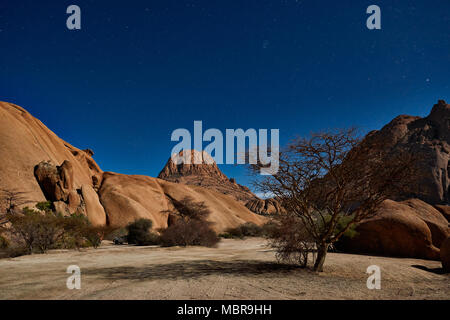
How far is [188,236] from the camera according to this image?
60.0 feet

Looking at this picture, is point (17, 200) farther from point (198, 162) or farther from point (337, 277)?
point (198, 162)

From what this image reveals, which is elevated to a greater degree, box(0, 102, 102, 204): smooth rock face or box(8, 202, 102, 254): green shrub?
box(0, 102, 102, 204): smooth rock face

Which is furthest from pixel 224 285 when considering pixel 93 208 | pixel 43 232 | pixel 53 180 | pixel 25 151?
pixel 25 151

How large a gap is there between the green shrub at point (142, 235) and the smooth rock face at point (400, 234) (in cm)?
1616

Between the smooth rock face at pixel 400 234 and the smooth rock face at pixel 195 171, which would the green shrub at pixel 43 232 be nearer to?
the smooth rock face at pixel 400 234

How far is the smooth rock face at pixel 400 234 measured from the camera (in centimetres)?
1214

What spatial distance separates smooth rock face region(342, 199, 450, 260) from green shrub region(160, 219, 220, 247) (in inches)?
390

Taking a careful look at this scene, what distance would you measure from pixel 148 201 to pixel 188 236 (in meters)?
28.1

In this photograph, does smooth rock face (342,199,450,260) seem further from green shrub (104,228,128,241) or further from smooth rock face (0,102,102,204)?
smooth rock face (0,102,102,204)

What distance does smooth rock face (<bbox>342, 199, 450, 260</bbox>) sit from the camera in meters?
12.1

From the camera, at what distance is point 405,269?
825cm

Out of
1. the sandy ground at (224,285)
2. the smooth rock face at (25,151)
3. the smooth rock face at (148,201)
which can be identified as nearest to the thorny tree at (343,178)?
Result: the sandy ground at (224,285)

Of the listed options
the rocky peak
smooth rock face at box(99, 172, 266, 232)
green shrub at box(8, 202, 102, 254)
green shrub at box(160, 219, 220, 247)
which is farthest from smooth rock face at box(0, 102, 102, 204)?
the rocky peak

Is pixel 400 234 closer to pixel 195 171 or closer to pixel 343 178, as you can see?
pixel 343 178
